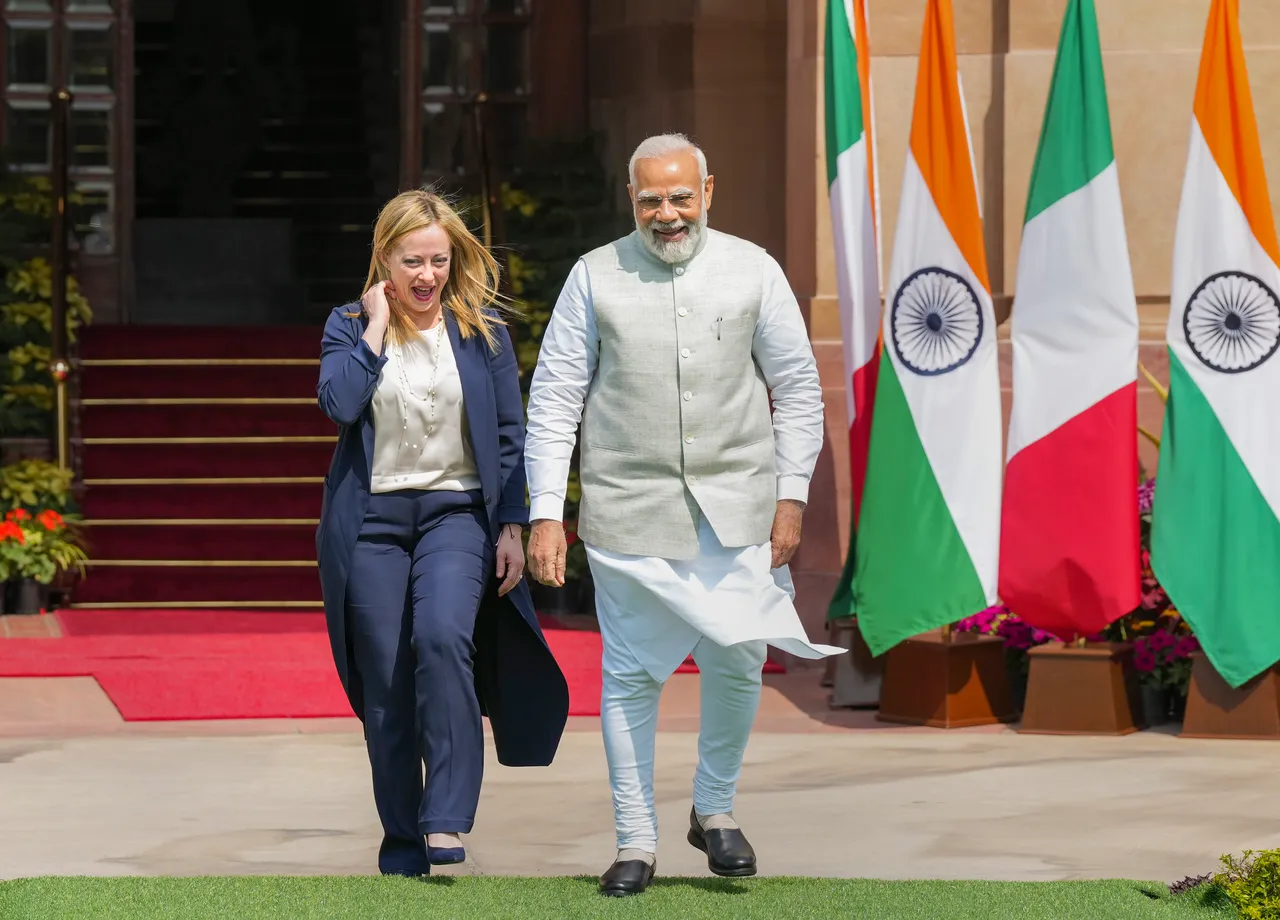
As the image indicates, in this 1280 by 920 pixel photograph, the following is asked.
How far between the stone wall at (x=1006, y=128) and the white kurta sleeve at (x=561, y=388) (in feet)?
14.0

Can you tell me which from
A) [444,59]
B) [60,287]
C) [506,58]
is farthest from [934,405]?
[444,59]

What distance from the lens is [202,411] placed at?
12.3m

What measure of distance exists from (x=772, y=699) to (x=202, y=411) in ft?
14.9

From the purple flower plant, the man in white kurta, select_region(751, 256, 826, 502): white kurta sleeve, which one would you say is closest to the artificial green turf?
the man in white kurta

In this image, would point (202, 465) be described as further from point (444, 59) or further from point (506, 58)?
point (506, 58)

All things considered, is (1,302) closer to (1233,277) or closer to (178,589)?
(178,589)

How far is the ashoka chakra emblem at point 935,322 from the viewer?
325 inches

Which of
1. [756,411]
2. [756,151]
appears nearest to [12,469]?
[756,151]

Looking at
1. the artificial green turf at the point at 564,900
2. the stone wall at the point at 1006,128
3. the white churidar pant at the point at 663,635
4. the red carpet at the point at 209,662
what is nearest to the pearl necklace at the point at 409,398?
the white churidar pant at the point at 663,635

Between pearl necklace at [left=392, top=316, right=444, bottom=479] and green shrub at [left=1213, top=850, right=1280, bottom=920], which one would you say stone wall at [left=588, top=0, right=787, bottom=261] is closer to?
pearl necklace at [left=392, top=316, right=444, bottom=479]

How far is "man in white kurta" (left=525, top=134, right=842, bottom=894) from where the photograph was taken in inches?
212

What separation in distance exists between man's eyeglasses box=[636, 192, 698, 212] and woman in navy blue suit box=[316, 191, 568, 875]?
1.66 ft

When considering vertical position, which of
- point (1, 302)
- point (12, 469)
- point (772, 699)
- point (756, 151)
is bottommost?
point (772, 699)

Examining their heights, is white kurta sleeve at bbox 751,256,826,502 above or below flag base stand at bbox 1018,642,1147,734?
above
